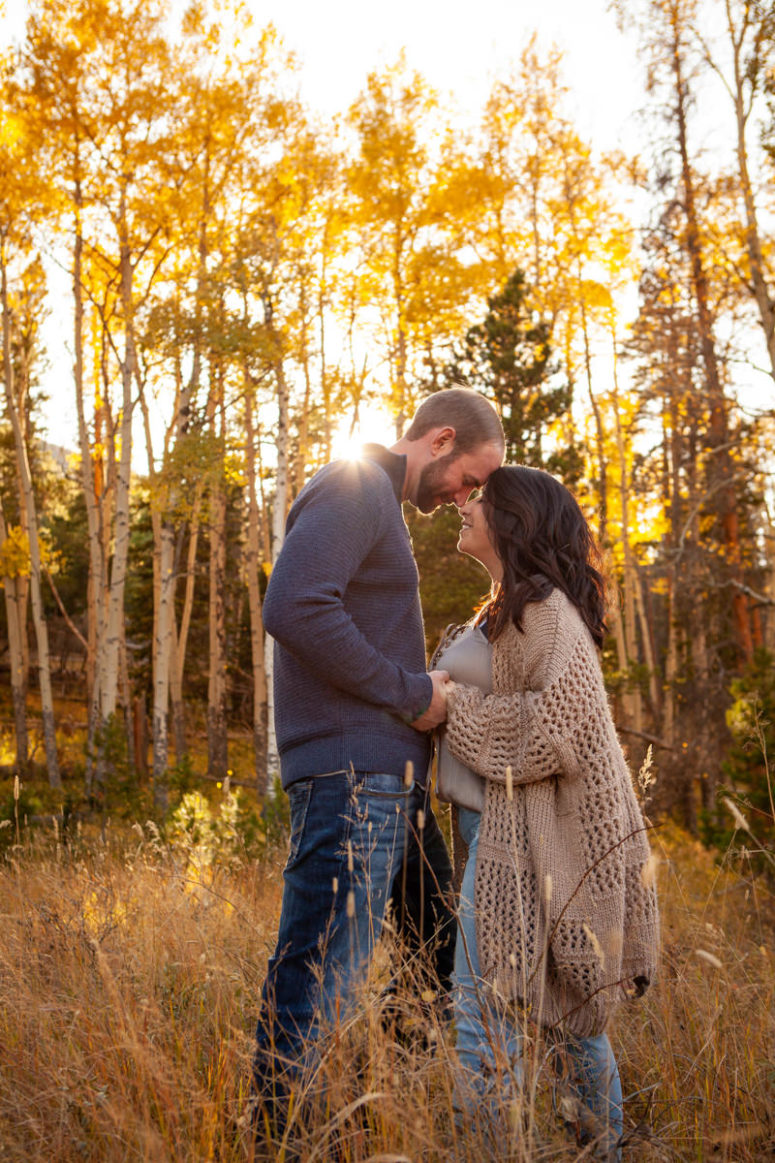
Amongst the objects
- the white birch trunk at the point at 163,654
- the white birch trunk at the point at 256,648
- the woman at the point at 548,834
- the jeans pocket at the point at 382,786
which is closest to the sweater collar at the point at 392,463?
the woman at the point at 548,834

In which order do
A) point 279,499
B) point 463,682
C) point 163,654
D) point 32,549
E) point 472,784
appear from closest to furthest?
point 472,784 < point 463,682 < point 279,499 < point 163,654 < point 32,549

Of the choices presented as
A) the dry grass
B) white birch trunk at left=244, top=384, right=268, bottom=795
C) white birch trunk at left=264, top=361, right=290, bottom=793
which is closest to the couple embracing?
the dry grass

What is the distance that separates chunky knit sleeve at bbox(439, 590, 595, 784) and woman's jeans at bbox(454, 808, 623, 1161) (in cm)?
24

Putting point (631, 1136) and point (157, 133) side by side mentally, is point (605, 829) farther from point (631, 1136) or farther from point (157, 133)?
point (157, 133)

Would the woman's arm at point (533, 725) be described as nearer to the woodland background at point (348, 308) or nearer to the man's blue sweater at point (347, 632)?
the man's blue sweater at point (347, 632)

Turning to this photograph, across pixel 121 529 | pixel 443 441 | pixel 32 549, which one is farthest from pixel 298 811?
pixel 32 549

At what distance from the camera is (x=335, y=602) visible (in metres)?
2.14

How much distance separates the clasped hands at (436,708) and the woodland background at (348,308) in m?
4.47

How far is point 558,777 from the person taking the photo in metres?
2.10

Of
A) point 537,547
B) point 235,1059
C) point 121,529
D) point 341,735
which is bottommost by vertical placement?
point 235,1059

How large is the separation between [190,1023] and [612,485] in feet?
49.4

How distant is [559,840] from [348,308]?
1264 cm

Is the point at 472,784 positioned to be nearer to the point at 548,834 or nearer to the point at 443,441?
the point at 548,834

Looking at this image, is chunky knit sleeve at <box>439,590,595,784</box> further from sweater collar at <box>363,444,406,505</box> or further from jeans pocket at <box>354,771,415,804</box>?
sweater collar at <box>363,444,406,505</box>
